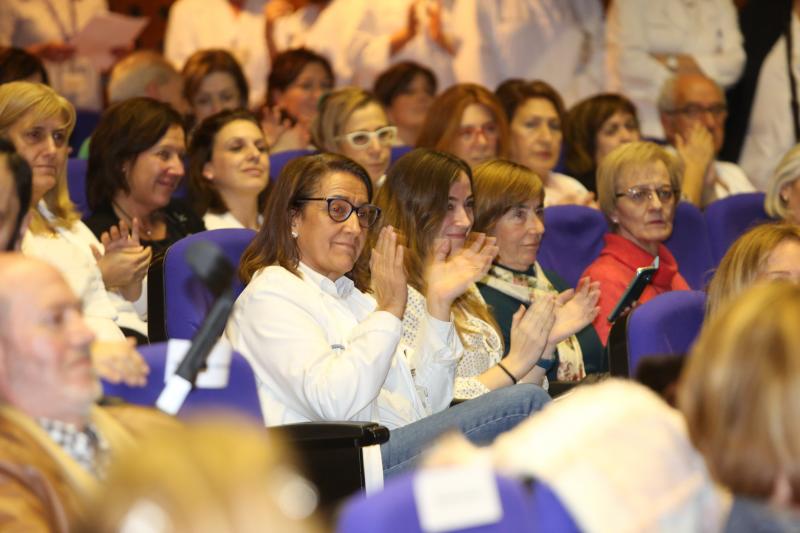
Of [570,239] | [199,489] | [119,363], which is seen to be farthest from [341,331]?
[199,489]

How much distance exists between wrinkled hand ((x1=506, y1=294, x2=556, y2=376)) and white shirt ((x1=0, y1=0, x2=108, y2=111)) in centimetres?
328

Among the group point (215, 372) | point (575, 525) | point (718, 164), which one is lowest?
Answer: point (718, 164)

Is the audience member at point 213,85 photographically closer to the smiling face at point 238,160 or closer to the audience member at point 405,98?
the audience member at point 405,98

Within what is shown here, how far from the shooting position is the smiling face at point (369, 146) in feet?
15.2

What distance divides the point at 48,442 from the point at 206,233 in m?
1.43

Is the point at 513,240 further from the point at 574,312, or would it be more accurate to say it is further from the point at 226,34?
the point at 226,34

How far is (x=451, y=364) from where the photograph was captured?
3066 millimetres

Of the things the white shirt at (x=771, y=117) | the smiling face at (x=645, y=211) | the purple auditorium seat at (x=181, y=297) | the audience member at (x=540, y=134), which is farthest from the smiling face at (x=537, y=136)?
the purple auditorium seat at (x=181, y=297)

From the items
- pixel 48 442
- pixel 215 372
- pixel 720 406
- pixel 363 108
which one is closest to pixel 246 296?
pixel 215 372

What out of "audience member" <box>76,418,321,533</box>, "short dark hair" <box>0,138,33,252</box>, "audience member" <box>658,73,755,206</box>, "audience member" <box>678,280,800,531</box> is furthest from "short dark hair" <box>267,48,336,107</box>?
"audience member" <box>76,418,321,533</box>

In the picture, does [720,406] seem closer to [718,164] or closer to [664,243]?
[664,243]

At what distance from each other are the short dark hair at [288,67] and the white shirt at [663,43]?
1683 mm

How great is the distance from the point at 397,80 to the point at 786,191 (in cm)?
193

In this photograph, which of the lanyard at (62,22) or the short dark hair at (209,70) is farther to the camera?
the lanyard at (62,22)
